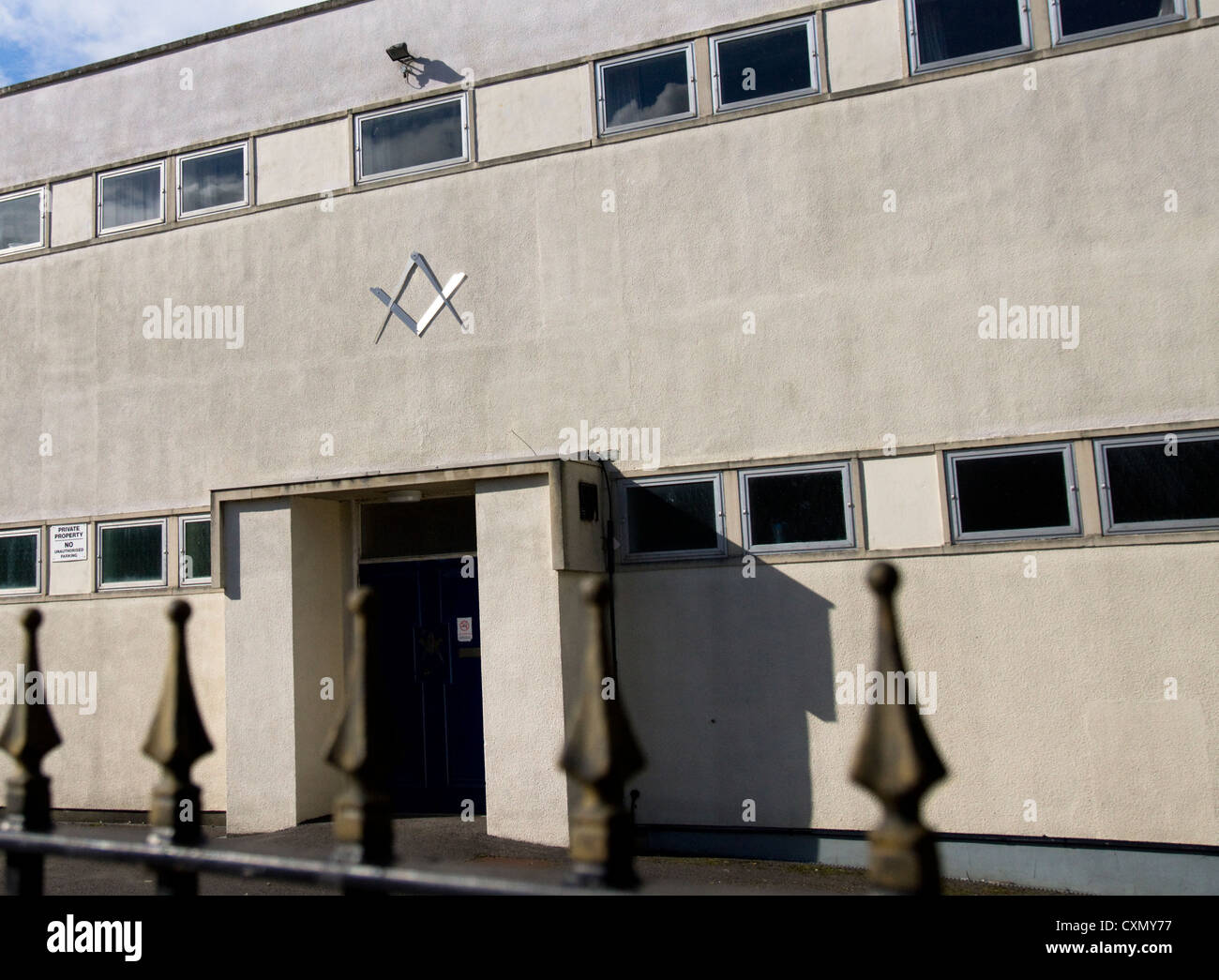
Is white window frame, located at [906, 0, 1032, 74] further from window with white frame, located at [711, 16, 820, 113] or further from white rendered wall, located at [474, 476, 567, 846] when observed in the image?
white rendered wall, located at [474, 476, 567, 846]

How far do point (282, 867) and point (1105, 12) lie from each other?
835 centimetres

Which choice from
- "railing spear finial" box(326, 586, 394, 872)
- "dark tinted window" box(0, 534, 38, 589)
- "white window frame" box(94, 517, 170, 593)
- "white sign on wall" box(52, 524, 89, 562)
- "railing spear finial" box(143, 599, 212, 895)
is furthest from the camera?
"dark tinted window" box(0, 534, 38, 589)

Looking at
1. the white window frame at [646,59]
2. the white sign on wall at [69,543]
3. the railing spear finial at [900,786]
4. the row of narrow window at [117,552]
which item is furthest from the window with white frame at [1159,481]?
the white sign on wall at [69,543]

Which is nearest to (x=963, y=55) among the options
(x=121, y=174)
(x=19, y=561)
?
(x=121, y=174)

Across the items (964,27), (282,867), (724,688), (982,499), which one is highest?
(964,27)

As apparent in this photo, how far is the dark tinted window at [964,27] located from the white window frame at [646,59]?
1.81 m

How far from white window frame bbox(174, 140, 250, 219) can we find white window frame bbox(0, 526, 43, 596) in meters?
3.55

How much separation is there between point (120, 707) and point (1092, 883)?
8.49 meters

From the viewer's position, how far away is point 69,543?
11.1 m

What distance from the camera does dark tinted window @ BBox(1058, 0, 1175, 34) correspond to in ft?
26.4

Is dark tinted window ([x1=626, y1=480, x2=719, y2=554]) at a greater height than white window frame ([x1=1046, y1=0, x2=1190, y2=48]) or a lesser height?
lesser

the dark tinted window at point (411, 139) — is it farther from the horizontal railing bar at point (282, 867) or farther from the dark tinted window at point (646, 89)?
the horizontal railing bar at point (282, 867)

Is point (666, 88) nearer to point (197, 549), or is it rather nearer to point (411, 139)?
point (411, 139)

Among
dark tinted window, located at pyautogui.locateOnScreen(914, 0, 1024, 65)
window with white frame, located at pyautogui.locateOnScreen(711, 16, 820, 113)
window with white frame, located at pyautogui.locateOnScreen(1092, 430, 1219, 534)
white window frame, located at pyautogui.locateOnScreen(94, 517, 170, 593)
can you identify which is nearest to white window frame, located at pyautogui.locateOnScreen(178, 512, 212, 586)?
white window frame, located at pyautogui.locateOnScreen(94, 517, 170, 593)
